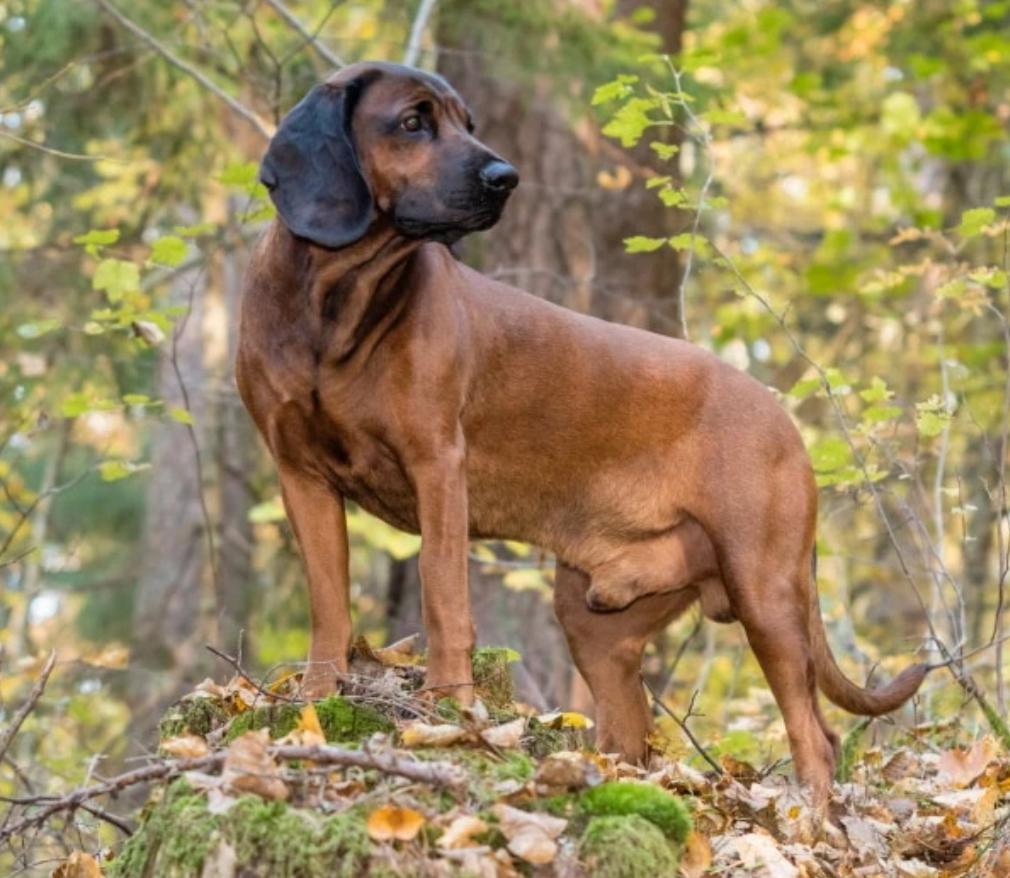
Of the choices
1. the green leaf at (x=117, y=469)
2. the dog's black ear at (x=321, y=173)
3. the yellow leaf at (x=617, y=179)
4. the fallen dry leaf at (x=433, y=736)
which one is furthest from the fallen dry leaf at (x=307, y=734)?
the yellow leaf at (x=617, y=179)

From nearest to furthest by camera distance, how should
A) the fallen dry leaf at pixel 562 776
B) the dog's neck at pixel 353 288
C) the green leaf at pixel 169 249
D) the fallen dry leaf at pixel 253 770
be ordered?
the fallen dry leaf at pixel 253 770, the fallen dry leaf at pixel 562 776, the dog's neck at pixel 353 288, the green leaf at pixel 169 249

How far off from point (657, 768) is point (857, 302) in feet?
37.0

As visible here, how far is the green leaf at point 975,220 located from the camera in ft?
22.9

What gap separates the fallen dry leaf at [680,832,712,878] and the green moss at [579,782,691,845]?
40 centimetres

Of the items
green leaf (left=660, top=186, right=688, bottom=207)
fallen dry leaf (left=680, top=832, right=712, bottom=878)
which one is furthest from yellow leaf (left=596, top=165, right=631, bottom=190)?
fallen dry leaf (left=680, top=832, right=712, bottom=878)

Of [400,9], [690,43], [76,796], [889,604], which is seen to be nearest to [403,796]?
[76,796]

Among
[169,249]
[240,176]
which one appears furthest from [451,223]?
[169,249]

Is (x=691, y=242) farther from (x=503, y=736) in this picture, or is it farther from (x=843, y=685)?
(x=503, y=736)

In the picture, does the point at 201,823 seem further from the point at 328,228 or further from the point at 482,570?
the point at 482,570

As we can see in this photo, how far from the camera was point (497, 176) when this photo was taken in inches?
195

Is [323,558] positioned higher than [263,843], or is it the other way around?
[263,843]

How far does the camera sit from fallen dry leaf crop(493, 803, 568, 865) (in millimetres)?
3670

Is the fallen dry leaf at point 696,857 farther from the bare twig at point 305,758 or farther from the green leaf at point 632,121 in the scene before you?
the green leaf at point 632,121

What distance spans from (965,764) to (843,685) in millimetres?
544
